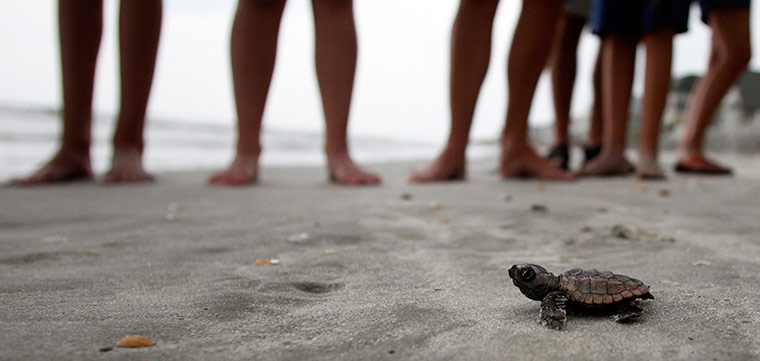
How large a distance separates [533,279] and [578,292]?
0.31ft

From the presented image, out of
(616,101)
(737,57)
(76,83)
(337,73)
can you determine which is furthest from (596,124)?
(76,83)

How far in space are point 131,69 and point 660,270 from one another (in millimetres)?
3589

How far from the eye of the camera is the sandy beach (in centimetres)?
99

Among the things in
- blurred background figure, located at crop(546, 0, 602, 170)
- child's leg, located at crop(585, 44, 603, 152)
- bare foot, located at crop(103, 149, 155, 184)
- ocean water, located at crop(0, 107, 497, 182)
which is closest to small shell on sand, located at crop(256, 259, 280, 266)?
bare foot, located at crop(103, 149, 155, 184)

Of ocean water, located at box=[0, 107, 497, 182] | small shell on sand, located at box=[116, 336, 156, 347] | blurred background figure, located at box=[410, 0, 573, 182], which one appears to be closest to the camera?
small shell on sand, located at box=[116, 336, 156, 347]

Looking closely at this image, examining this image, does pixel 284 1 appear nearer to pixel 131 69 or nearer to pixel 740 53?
pixel 131 69

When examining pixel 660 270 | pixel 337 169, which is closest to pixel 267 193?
pixel 337 169

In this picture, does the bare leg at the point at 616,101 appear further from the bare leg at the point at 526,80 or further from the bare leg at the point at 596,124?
the bare leg at the point at 596,124

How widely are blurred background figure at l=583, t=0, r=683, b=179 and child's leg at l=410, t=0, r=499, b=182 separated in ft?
3.71

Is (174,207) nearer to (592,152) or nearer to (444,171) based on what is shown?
(444,171)

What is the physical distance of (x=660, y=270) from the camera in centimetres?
149

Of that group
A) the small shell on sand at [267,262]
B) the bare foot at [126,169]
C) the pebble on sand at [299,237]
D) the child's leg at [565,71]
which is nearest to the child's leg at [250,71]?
the bare foot at [126,169]

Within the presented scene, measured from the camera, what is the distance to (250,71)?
3.76 m

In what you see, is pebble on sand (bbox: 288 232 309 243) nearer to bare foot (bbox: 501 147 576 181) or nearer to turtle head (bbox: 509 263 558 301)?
turtle head (bbox: 509 263 558 301)
